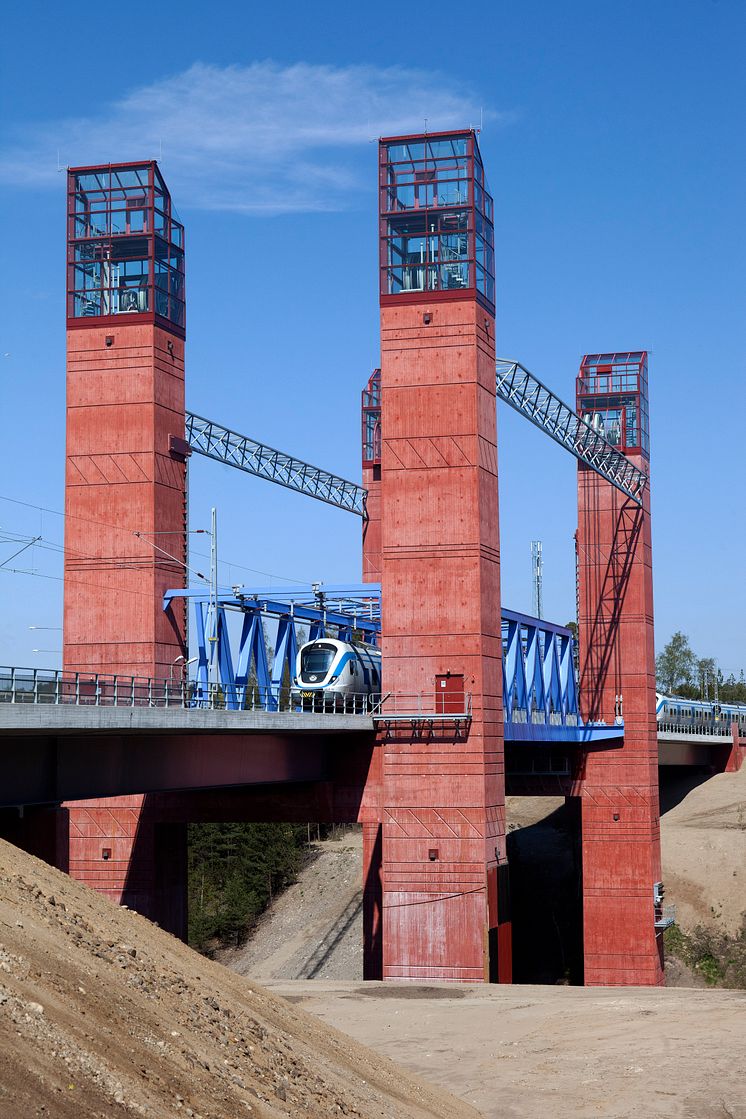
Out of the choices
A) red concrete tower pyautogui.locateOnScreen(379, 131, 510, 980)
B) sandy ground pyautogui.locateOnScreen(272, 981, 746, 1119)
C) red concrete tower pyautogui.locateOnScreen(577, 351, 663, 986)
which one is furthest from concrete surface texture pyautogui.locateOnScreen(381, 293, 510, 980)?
red concrete tower pyautogui.locateOnScreen(577, 351, 663, 986)

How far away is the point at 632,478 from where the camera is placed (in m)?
71.4

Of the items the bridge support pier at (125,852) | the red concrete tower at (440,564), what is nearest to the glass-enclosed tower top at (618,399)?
the red concrete tower at (440,564)

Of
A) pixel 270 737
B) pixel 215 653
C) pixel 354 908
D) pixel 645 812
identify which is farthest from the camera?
pixel 354 908

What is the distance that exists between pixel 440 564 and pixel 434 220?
12689 millimetres

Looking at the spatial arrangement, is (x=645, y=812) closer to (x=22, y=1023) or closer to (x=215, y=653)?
(x=215, y=653)

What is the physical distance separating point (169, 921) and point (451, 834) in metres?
13.3

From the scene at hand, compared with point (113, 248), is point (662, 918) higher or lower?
lower

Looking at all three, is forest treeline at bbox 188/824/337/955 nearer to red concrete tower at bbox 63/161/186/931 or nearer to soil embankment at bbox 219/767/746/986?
soil embankment at bbox 219/767/746/986

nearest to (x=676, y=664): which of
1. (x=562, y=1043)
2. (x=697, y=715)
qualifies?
(x=697, y=715)

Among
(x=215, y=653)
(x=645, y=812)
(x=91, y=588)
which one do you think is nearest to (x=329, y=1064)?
(x=215, y=653)

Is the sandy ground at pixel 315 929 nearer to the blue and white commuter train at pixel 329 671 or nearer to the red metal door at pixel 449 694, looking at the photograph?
the blue and white commuter train at pixel 329 671

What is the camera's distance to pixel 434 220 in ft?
173

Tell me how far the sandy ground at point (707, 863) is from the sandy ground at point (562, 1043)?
3440 cm

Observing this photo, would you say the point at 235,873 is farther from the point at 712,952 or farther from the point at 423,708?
the point at 423,708
